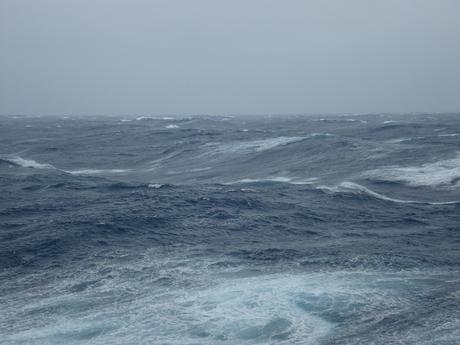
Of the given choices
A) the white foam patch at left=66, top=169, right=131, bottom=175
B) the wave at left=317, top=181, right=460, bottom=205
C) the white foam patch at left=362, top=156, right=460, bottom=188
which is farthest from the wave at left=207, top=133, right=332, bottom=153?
the wave at left=317, top=181, right=460, bottom=205

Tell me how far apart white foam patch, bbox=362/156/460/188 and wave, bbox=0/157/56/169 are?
22.6 m

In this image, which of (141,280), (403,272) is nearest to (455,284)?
(403,272)

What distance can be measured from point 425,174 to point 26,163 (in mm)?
27906

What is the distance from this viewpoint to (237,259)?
512 inches

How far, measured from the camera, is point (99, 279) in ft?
37.9

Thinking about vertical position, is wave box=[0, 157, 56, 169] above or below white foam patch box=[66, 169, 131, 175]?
above

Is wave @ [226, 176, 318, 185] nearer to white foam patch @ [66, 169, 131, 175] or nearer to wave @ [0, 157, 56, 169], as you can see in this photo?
white foam patch @ [66, 169, 131, 175]

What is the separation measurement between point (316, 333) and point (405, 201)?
13.0 meters

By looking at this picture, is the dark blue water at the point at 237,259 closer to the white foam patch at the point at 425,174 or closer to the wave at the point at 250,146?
the white foam patch at the point at 425,174

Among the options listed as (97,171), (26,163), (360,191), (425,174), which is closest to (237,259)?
(360,191)

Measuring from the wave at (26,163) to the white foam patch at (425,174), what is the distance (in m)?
22.6

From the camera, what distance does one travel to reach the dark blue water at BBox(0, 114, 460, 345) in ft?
30.2

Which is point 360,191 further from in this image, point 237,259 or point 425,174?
point 237,259

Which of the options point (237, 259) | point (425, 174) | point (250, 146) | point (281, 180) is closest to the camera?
point (237, 259)
